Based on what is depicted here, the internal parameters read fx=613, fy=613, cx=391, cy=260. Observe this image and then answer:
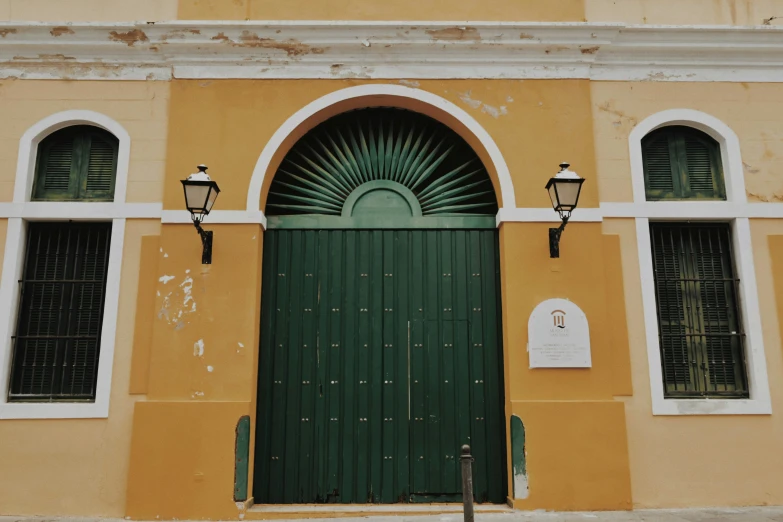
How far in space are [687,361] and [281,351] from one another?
13.7 ft

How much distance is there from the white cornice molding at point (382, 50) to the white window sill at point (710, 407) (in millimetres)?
3473

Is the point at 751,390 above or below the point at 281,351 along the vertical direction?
below

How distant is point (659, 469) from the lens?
5.96 meters

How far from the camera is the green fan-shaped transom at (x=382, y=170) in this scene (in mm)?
6715

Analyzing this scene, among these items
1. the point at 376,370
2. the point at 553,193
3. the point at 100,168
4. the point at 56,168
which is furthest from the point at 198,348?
the point at 553,193

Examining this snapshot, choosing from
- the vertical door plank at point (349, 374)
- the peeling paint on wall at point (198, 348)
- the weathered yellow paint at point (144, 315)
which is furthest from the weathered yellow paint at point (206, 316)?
the vertical door plank at point (349, 374)

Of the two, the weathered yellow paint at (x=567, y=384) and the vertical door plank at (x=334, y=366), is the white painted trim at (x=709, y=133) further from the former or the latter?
the vertical door plank at (x=334, y=366)

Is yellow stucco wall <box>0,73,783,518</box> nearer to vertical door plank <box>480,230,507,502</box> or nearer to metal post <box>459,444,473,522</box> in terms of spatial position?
vertical door plank <box>480,230,507,502</box>

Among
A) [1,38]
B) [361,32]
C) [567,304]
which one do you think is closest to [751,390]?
[567,304]

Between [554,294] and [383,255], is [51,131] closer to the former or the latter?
[383,255]

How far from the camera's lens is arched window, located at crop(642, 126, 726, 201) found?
262 inches

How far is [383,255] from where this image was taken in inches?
258

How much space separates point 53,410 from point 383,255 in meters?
3.60

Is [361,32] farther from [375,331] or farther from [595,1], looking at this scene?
[375,331]
